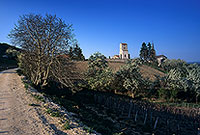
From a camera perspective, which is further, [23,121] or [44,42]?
[44,42]

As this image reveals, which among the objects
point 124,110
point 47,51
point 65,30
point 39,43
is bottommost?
point 124,110

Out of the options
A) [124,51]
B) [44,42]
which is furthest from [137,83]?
[124,51]

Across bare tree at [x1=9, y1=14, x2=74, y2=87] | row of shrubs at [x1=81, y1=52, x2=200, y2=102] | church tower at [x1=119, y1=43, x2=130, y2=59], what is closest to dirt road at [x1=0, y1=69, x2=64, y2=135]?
bare tree at [x1=9, y1=14, x2=74, y2=87]

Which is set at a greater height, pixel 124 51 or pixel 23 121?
pixel 124 51

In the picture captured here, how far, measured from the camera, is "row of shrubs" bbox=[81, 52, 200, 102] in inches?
1036

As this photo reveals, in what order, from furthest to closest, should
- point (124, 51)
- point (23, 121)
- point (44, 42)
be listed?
point (124, 51), point (44, 42), point (23, 121)

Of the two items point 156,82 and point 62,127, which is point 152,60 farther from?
point 62,127

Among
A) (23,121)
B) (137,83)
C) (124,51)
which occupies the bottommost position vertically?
(137,83)

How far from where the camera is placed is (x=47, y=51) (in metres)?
17.0

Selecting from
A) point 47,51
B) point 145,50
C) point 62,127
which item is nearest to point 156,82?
point 47,51

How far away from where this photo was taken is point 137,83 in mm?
25312

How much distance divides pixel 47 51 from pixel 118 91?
1799 centimetres

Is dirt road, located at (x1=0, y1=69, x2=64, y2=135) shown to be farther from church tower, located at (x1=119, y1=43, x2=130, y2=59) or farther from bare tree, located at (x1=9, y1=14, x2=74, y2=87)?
church tower, located at (x1=119, y1=43, x2=130, y2=59)

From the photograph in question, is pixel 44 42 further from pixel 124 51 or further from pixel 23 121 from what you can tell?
pixel 124 51
